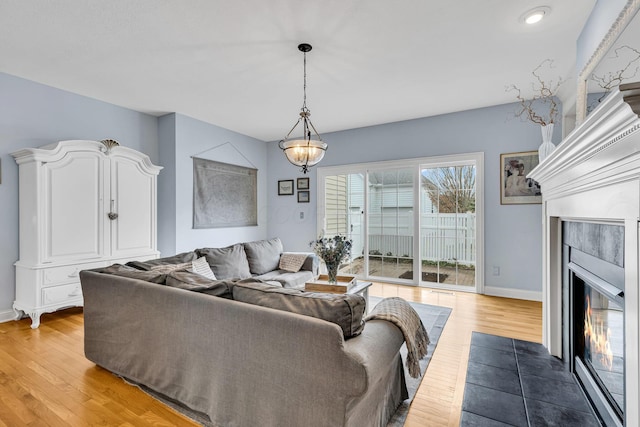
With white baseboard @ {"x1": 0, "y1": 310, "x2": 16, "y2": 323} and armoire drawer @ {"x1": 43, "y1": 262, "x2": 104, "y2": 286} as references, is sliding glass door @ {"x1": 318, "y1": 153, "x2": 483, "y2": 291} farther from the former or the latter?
white baseboard @ {"x1": 0, "y1": 310, "x2": 16, "y2": 323}

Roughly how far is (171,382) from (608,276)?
92.6 inches

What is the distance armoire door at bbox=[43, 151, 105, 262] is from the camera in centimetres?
319

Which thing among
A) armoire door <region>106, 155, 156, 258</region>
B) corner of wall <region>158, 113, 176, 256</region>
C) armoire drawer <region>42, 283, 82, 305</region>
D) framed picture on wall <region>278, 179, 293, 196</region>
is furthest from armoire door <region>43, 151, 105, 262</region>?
framed picture on wall <region>278, 179, 293, 196</region>

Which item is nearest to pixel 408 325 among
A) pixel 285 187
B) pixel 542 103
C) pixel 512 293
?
pixel 512 293

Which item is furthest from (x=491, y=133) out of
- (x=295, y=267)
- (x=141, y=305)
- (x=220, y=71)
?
(x=141, y=305)

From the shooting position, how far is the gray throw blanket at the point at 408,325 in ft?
5.13

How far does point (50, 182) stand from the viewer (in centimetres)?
320

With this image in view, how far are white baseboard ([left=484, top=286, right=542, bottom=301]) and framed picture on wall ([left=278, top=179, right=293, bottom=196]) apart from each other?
3.62 metres

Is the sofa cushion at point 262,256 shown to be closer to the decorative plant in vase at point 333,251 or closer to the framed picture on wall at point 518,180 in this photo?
the decorative plant in vase at point 333,251

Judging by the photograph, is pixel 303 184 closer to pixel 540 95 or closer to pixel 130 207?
pixel 130 207

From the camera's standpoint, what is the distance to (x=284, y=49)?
108 inches

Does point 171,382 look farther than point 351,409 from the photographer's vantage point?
Yes

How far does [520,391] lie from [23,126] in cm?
511

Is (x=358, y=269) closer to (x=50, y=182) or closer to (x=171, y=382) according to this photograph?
(x=171, y=382)
